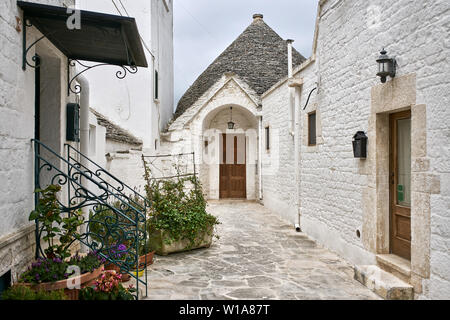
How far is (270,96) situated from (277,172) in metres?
2.52

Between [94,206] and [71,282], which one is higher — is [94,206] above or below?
above

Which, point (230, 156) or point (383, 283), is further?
point (230, 156)

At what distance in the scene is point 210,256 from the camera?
261 inches

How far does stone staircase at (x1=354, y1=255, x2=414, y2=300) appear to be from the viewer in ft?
14.3

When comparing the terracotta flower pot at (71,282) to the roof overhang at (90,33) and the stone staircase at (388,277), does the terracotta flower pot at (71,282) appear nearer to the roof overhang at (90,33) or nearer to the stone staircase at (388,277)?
the roof overhang at (90,33)

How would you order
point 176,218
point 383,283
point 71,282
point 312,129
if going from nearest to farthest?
point 71,282 → point 383,283 → point 176,218 → point 312,129

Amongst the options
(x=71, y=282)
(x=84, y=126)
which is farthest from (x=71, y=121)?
(x=71, y=282)

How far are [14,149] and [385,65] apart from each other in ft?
13.8

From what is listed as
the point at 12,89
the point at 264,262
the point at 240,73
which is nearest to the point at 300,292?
the point at 264,262

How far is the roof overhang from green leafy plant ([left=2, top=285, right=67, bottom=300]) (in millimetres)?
2378

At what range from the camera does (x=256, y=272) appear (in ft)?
18.6

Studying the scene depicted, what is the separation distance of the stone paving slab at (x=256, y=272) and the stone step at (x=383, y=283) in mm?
100

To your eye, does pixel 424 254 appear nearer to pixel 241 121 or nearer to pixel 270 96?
pixel 270 96

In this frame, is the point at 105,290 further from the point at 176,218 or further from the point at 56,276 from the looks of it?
the point at 176,218
